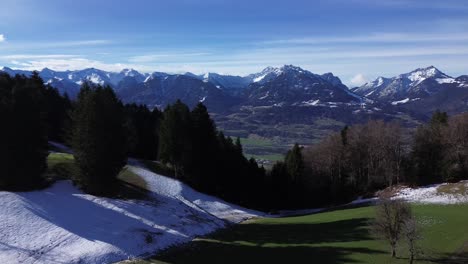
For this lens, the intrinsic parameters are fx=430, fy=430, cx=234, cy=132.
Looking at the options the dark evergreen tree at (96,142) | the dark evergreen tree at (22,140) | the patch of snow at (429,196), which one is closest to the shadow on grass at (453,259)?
the patch of snow at (429,196)

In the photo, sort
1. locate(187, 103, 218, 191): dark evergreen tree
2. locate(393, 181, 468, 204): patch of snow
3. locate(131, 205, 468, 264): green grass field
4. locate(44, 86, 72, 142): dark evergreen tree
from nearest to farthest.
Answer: locate(131, 205, 468, 264): green grass field, locate(393, 181, 468, 204): patch of snow, locate(187, 103, 218, 191): dark evergreen tree, locate(44, 86, 72, 142): dark evergreen tree

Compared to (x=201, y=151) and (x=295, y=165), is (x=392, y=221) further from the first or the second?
(x=295, y=165)

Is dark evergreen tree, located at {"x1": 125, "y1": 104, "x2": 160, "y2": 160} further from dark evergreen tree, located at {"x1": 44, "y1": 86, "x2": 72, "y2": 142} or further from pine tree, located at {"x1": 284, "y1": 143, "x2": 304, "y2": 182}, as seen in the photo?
pine tree, located at {"x1": 284, "y1": 143, "x2": 304, "y2": 182}

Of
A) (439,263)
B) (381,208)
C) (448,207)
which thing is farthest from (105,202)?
(448,207)

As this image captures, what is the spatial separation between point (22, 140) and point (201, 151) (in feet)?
106

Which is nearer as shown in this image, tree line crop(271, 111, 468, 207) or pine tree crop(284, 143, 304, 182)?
tree line crop(271, 111, 468, 207)

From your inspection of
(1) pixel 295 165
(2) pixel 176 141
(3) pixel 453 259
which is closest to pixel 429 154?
(1) pixel 295 165

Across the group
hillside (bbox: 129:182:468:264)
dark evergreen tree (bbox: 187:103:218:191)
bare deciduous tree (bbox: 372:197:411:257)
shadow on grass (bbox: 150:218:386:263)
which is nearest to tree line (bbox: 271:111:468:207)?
hillside (bbox: 129:182:468:264)

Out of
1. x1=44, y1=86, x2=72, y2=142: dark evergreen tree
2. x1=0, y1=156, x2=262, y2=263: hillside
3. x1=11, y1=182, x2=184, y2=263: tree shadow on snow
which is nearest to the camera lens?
x1=0, y1=156, x2=262, y2=263: hillside

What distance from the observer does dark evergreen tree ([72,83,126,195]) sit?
151 ft

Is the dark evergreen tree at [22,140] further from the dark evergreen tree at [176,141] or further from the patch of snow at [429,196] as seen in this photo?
the patch of snow at [429,196]

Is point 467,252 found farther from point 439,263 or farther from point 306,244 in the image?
point 306,244

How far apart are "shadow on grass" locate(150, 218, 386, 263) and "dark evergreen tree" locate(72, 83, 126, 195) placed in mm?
13289

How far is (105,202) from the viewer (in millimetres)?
43719
